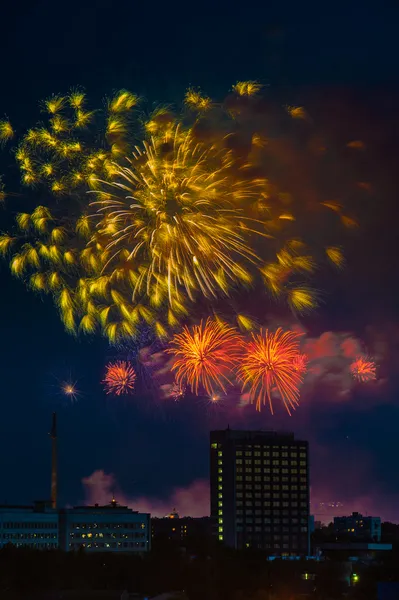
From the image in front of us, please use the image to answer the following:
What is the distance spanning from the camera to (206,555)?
156500mm

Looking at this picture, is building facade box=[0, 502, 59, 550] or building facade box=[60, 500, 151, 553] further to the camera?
building facade box=[60, 500, 151, 553]

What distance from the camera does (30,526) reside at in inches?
7293

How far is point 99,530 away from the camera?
19625 cm

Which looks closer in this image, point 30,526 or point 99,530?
point 30,526

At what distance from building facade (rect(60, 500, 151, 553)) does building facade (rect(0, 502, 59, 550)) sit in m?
2.24

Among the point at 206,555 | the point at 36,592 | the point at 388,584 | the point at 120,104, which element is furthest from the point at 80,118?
the point at 206,555

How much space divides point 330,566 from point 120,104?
114232mm

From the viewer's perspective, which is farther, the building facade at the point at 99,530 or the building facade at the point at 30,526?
the building facade at the point at 99,530

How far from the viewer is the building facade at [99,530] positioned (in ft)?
634

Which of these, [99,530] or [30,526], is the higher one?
[30,526]

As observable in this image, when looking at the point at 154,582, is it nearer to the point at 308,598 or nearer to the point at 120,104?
the point at 308,598

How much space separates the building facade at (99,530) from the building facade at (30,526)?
2237mm

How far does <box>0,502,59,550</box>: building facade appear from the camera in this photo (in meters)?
180

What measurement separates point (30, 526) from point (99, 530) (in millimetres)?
15529
